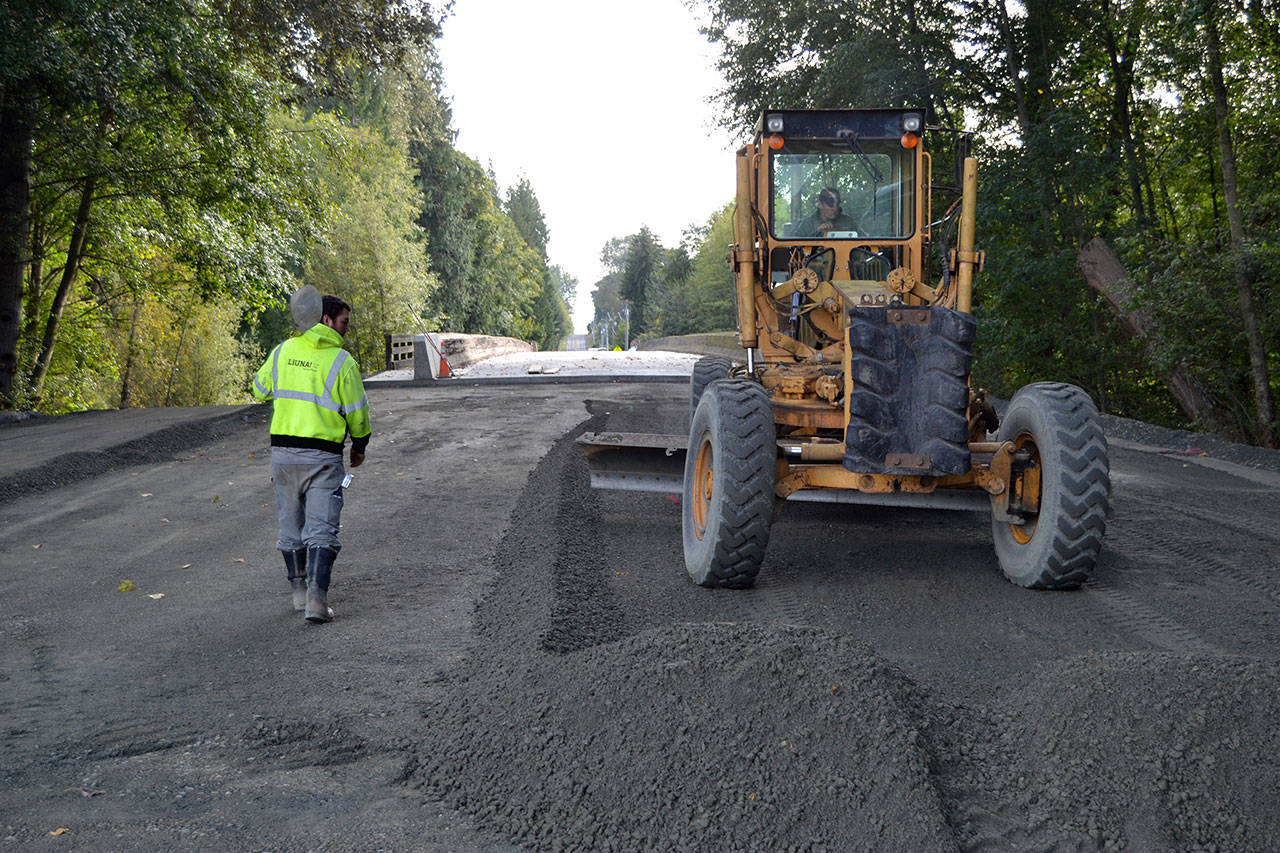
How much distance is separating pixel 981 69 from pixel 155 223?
1635 centimetres

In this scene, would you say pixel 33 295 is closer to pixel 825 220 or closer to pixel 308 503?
pixel 308 503

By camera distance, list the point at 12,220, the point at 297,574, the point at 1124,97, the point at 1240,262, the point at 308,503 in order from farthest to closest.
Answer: the point at 1124,97
the point at 12,220
the point at 1240,262
the point at 297,574
the point at 308,503

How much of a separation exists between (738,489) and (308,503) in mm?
2494

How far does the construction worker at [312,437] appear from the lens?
5516 millimetres

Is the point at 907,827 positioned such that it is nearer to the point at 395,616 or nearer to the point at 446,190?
the point at 395,616

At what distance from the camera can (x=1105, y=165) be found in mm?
16188

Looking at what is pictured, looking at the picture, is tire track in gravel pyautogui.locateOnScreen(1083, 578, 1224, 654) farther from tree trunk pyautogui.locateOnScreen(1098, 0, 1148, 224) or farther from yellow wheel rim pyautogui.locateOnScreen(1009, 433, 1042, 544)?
tree trunk pyautogui.locateOnScreen(1098, 0, 1148, 224)

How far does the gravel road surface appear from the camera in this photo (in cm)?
314

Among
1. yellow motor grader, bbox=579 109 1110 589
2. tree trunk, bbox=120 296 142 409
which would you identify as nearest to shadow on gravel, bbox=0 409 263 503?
yellow motor grader, bbox=579 109 1110 589

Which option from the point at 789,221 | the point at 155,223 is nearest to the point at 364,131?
the point at 155,223

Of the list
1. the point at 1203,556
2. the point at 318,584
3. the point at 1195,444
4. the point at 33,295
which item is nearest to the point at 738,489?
the point at 318,584

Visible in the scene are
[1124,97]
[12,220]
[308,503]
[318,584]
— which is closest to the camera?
[318,584]

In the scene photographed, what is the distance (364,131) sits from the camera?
39.2m

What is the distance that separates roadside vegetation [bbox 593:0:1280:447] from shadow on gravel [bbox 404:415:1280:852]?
822 cm
